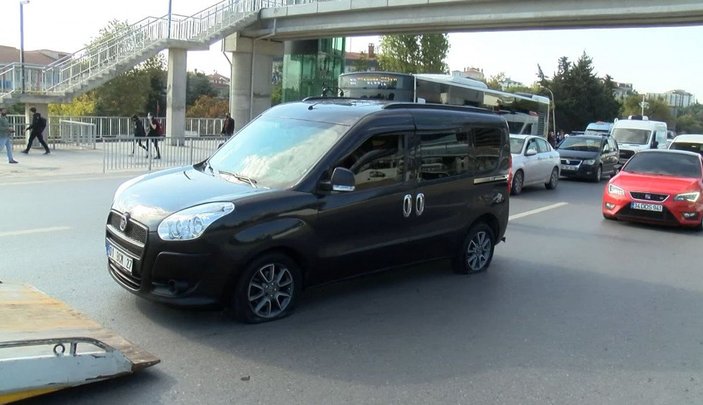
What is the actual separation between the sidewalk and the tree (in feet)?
153

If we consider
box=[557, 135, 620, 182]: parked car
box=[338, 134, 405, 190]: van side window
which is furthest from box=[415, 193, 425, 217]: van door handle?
box=[557, 135, 620, 182]: parked car

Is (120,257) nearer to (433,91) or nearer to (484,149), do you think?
(484,149)

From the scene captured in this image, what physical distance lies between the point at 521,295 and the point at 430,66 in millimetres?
60568

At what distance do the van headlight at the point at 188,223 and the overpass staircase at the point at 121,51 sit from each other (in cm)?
2150

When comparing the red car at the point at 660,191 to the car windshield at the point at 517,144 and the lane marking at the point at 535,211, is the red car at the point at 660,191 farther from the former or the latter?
the car windshield at the point at 517,144

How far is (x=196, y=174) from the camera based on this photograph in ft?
20.1

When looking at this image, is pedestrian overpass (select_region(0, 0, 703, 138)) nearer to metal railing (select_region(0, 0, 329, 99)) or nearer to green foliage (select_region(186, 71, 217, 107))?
metal railing (select_region(0, 0, 329, 99))

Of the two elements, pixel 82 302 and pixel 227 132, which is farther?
pixel 227 132

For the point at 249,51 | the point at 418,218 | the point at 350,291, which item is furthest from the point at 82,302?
the point at 249,51

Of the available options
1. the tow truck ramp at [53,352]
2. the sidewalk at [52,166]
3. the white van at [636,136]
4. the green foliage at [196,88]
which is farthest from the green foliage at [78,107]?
the tow truck ramp at [53,352]

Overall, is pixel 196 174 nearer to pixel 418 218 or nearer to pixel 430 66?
pixel 418 218

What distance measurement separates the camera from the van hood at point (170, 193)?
5.13m

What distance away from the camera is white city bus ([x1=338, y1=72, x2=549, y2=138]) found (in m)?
22.4

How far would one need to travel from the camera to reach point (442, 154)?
270 inches
